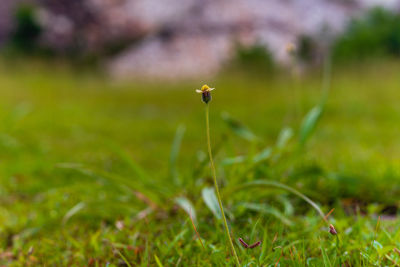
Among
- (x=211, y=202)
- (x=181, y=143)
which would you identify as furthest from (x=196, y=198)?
(x=181, y=143)

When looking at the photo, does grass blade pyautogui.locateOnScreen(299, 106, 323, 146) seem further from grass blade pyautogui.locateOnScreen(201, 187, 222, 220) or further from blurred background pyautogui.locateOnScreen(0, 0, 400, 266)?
grass blade pyautogui.locateOnScreen(201, 187, 222, 220)

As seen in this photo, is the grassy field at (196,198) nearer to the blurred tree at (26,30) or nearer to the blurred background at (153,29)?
the blurred background at (153,29)

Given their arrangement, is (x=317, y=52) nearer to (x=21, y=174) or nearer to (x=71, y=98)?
(x=71, y=98)

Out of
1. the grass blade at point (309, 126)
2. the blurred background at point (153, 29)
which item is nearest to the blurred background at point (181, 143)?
the grass blade at point (309, 126)

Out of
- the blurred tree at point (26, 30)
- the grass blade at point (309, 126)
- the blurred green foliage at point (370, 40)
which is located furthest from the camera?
the blurred tree at point (26, 30)

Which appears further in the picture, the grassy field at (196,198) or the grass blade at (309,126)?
the grass blade at (309,126)

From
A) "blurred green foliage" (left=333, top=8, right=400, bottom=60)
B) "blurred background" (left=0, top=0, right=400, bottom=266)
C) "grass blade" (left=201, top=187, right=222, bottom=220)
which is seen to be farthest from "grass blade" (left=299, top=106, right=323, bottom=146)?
"blurred green foliage" (left=333, top=8, right=400, bottom=60)
